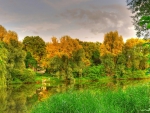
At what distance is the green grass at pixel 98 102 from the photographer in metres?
8.14

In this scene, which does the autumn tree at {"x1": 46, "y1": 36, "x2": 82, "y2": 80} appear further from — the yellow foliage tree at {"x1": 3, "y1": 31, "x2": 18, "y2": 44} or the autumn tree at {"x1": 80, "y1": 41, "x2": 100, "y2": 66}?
the autumn tree at {"x1": 80, "y1": 41, "x2": 100, "y2": 66}

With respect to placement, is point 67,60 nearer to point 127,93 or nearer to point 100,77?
point 100,77

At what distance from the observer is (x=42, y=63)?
48.1m

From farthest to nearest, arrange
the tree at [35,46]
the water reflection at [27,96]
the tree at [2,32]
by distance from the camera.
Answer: the tree at [35,46]
the tree at [2,32]
the water reflection at [27,96]

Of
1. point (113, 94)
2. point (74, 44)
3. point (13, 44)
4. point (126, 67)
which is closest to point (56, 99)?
point (113, 94)

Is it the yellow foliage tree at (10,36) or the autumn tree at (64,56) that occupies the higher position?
the yellow foliage tree at (10,36)

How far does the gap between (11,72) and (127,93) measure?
30852 mm

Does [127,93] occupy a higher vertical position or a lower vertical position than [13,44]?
lower

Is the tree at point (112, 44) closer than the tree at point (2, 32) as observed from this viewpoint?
No

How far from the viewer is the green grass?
814 centimetres

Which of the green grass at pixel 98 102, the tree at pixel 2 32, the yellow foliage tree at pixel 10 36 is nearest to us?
the green grass at pixel 98 102

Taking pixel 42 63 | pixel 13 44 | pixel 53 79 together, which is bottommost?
pixel 53 79

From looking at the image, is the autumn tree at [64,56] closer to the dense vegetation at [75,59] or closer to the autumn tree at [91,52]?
the dense vegetation at [75,59]

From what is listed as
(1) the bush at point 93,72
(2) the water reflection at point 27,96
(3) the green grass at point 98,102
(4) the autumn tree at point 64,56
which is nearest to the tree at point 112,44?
(1) the bush at point 93,72
